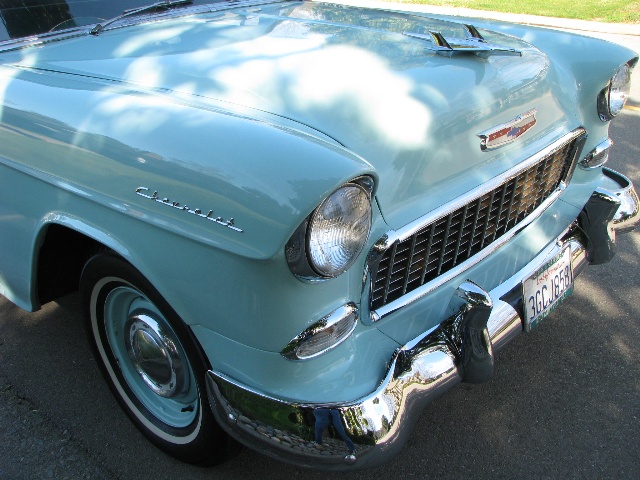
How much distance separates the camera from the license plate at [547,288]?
206 centimetres


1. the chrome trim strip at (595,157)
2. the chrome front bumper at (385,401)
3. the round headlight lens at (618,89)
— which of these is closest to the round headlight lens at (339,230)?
the chrome front bumper at (385,401)

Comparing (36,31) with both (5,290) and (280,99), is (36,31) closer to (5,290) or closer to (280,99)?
(5,290)

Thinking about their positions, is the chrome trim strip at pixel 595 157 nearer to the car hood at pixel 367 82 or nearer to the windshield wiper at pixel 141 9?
the car hood at pixel 367 82

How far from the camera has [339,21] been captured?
271 cm

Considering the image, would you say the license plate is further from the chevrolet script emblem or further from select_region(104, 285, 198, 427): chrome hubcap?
select_region(104, 285, 198, 427): chrome hubcap

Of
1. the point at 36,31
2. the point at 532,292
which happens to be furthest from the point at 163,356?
the point at 36,31

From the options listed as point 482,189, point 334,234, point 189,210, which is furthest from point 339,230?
point 482,189

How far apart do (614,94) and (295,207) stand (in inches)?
69.1

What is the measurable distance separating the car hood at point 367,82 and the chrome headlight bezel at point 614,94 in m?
0.32

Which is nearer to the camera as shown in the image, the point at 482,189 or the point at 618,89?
the point at 482,189

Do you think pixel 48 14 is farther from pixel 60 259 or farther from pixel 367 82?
pixel 367 82

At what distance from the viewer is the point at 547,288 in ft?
7.04

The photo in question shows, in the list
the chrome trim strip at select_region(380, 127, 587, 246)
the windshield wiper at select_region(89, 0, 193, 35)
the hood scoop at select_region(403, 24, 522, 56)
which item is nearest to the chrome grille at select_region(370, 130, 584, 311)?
the chrome trim strip at select_region(380, 127, 587, 246)

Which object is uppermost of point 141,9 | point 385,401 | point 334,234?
point 141,9
